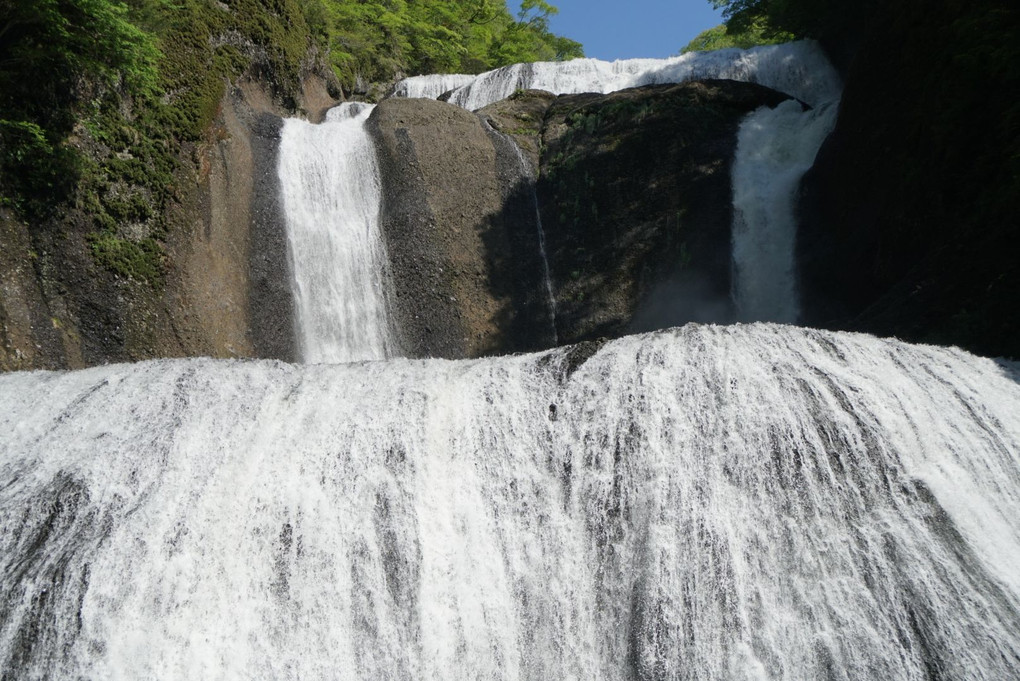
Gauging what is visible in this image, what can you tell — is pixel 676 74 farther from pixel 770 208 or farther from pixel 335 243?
pixel 335 243

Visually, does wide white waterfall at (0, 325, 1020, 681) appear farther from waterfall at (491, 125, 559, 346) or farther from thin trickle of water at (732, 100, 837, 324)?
waterfall at (491, 125, 559, 346)

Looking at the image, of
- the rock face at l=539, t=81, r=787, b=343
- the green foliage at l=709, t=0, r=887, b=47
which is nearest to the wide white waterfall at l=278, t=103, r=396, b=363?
the rock face at l=539, t=81, r=787, b=343

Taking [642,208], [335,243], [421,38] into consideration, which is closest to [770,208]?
[642,208]

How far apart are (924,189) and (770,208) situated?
2982 millimetres

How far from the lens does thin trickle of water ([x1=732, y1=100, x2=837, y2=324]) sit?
11.1m

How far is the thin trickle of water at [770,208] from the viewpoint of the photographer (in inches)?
436

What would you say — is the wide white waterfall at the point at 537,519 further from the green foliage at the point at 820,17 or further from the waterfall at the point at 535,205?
the green foliage at the point at 820,17

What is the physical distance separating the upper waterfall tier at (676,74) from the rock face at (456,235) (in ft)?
13.5

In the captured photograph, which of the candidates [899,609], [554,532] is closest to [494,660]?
[554,532]

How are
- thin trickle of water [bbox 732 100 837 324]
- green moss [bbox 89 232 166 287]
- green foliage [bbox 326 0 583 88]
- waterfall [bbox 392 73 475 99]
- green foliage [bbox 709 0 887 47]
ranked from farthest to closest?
green foliage [bbox 326 0 583 88] → waterfall [bbox 392 73 475 99] → green foliage [bbox 709 0 887 47] → thin trickle of water [bbox 732 100 837 324] → green moss [bbox 89 232 166 287]

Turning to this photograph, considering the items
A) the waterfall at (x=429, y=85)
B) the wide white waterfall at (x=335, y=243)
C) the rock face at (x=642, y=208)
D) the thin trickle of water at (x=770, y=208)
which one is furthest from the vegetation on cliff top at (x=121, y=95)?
the thin trickle of water at (x=770, y=208)

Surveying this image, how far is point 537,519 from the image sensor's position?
18.1ft

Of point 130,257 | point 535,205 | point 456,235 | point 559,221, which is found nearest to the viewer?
point 130,257

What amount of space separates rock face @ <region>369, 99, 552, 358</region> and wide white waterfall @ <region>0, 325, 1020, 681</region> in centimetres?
510
